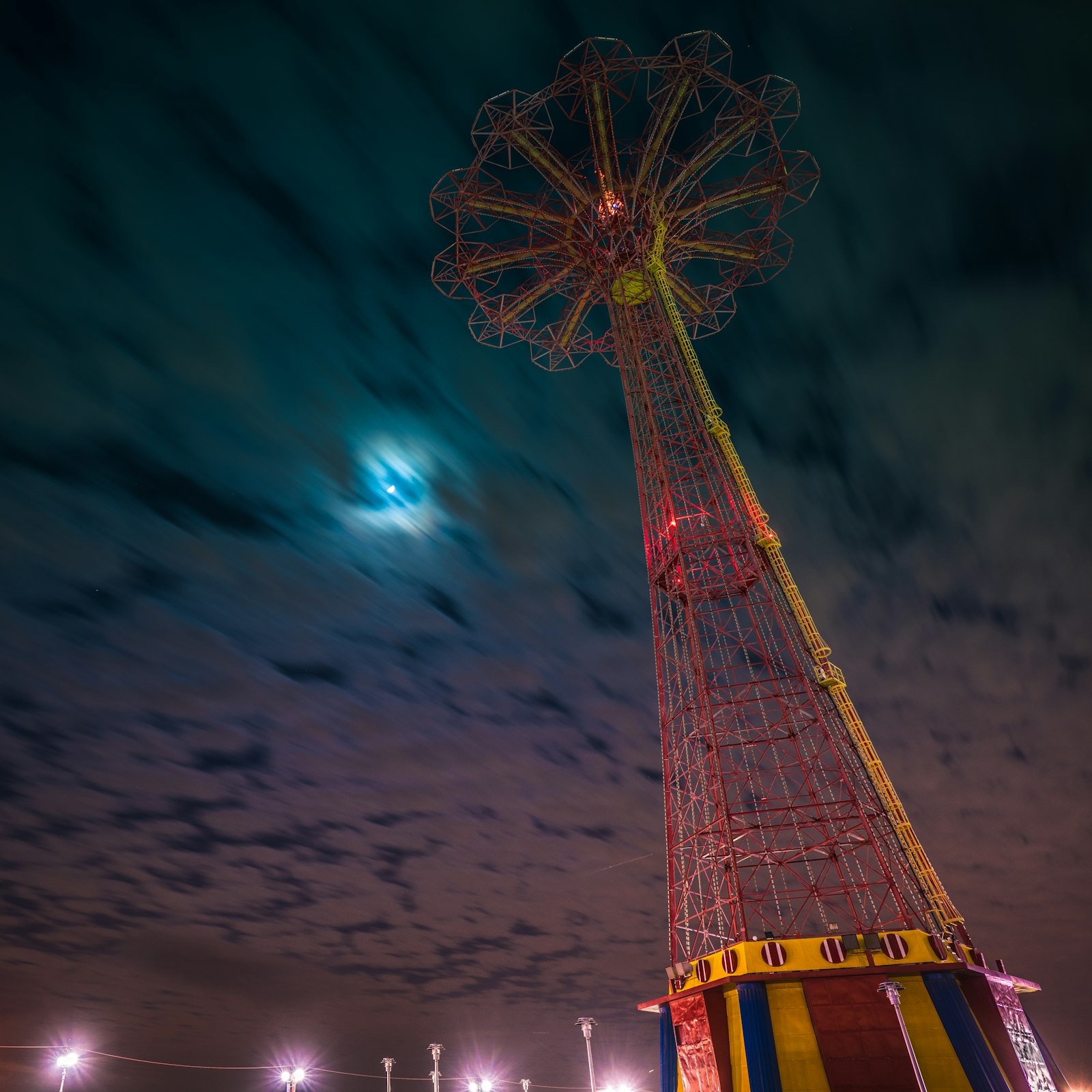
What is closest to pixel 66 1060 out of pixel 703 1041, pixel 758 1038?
pixel 703 1041

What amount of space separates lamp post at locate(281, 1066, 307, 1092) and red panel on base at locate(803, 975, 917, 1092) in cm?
5462

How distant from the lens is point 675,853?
101ft

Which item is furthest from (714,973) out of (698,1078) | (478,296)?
(478,296)

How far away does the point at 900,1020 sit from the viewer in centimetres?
2216

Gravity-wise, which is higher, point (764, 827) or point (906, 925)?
point (764, 827)

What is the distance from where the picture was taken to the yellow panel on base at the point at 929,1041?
73.7 ft

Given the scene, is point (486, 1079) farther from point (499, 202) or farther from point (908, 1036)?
point (499, 202)

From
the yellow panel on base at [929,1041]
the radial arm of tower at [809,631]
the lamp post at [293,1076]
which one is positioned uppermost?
the radial arm of tower at [809,631]

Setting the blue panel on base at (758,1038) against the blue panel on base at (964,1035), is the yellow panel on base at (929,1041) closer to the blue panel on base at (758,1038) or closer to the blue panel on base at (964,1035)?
the blue panel on base at (964,1035)

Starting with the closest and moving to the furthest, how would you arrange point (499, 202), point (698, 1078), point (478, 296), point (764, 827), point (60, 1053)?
1. point (698, 1078)
2. point (764, 827)
3. point (499, 202)
4. point (478, 296)
5. point (60, 1053)

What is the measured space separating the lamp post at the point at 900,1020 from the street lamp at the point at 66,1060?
62032mm

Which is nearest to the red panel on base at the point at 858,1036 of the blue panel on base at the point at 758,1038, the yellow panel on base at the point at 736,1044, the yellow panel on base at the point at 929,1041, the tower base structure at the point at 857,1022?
the tower base structure at the point at 857,1022

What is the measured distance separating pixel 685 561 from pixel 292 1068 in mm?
58508

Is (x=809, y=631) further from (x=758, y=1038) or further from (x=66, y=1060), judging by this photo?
(x=66, y=1060)
